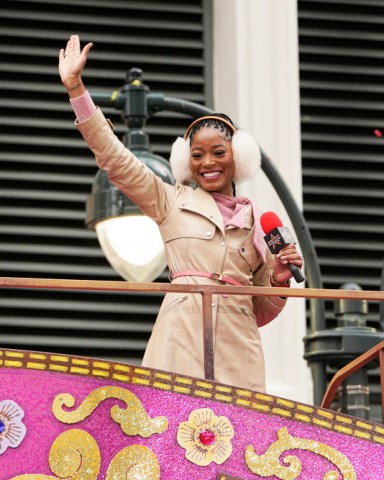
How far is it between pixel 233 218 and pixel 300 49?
680cm

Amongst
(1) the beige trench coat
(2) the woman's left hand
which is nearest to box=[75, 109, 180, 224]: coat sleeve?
(1) the beige trench coat

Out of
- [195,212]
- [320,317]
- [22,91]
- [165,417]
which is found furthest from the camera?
[22,91]

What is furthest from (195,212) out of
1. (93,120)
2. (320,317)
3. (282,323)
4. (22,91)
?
(22,91)

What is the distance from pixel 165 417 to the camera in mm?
7113

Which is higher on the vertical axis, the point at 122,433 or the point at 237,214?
the point at 237,214

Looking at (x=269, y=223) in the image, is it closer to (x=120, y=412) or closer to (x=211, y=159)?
(x=211, y=159)

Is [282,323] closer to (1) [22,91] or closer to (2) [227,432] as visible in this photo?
(1) [22,91]

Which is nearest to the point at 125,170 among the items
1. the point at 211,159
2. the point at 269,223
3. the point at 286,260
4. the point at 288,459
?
the point at 211,159

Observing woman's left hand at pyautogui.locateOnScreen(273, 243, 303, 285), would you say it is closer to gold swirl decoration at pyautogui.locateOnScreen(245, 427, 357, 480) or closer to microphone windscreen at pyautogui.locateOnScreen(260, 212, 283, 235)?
microphone windscreen at pyautogui.locateOnScreen(260, 212, 283, 235)

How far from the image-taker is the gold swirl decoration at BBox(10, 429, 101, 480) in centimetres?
696

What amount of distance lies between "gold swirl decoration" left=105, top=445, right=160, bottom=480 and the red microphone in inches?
36.6

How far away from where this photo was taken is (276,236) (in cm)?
721

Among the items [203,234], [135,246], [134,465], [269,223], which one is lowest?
[134,465]

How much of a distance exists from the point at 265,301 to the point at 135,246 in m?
2.87
